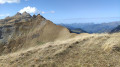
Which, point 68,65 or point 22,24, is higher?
point 22,24

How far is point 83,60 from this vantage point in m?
9.25

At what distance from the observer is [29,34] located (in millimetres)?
43812

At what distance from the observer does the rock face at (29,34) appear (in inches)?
1521

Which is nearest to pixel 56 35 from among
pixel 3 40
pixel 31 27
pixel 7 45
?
pixel 31 27

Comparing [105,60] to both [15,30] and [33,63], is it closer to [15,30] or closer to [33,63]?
[33,63]

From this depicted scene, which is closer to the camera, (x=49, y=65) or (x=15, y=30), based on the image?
(x=49, y=65)

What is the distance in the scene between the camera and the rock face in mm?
38625

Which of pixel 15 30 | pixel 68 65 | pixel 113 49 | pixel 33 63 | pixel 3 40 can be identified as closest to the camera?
pixel 68 65

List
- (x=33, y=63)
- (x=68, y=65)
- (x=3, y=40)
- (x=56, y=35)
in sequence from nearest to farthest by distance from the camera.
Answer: (x=68, y=65) < (x=33, y=63) < (x=56, y=35) < (x=3, y=40)

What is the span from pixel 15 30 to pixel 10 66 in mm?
39825

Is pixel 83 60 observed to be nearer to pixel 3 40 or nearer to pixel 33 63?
pixel 33 63

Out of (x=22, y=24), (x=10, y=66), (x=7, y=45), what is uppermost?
(x=22, y=24)

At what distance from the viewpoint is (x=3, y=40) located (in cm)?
4372

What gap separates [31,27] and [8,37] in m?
9.30
